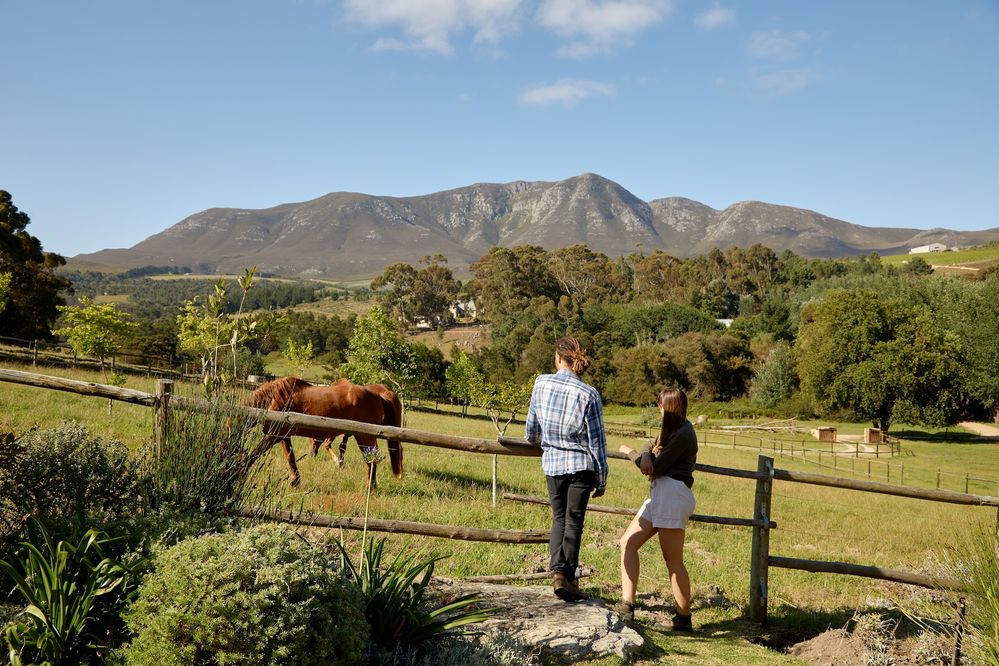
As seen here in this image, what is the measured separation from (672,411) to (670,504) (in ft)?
2.21

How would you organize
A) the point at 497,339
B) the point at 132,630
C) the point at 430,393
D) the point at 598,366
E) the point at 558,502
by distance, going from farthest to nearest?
1. the point at 497,339
2. the point at 598,366
3. the point at 430,393
4. the point at 558,502
5. the point at 132,630

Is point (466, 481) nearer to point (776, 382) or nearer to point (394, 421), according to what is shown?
point (394, 421)

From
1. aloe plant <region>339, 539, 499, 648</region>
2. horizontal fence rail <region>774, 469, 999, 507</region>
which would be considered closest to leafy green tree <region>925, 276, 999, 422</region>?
horizontal fence rail <region>774, 469, 999, 507</region>

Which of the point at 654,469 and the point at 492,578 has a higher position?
the point at 654,469

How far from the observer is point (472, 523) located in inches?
298

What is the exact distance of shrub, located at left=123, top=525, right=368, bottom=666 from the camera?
8.96 feet

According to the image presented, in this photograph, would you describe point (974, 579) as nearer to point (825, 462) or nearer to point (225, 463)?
point (225, 463)

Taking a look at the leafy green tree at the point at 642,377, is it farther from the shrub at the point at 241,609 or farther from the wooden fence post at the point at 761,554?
the shrub at the point at 241,609

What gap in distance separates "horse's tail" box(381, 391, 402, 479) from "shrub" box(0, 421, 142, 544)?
642 centimetres

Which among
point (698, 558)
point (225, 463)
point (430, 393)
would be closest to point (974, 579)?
point (698, 558)

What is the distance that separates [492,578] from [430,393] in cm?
4728

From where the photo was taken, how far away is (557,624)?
415 cm

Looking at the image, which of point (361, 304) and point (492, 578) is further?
point (361, 304)

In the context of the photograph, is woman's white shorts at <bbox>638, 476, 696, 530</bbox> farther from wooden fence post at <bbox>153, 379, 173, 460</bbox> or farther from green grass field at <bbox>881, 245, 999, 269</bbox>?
green grass field at <bbox>881, 245, 999, 269</bbox>
